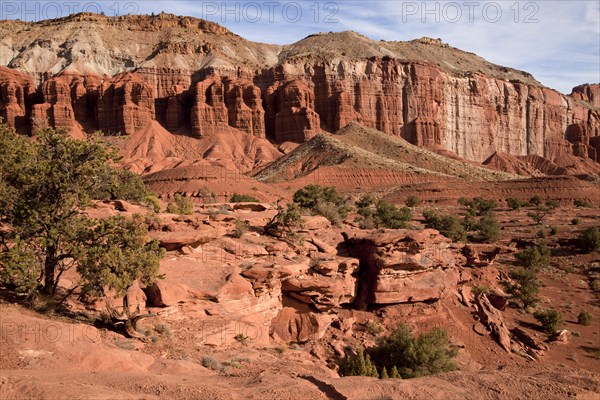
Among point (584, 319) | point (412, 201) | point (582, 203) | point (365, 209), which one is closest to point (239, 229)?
point (584, 319)

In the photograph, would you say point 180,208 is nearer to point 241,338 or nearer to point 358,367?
point 241,338

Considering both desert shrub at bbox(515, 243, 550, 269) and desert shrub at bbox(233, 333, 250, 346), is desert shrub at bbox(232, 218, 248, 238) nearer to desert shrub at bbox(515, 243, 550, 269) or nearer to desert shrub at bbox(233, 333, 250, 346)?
desert shrub at bbox(233, 333, 250, 346)

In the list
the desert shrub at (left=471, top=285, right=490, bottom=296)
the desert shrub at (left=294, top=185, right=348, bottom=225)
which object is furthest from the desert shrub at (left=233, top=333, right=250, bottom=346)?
the desert shrub at (left=471, top=285, right=490, bottom=296)

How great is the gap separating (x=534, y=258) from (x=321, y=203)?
11.9m

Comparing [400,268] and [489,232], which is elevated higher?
[489,232]

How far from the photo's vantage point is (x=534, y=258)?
25828 mm

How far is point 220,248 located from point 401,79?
295 feet

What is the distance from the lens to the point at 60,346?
8.07m

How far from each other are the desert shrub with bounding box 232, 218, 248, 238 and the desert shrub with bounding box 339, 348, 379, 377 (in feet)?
20.4

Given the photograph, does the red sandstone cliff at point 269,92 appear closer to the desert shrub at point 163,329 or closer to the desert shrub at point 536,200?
the desert shrub at point 536,200

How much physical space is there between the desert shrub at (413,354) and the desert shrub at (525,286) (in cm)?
776

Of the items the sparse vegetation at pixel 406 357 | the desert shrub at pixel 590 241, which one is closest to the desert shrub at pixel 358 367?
the sparse vegetation at pixel 406 357

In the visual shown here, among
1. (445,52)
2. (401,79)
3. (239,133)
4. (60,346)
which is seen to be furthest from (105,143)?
(445,52)

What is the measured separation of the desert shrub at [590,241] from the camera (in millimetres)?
28016
